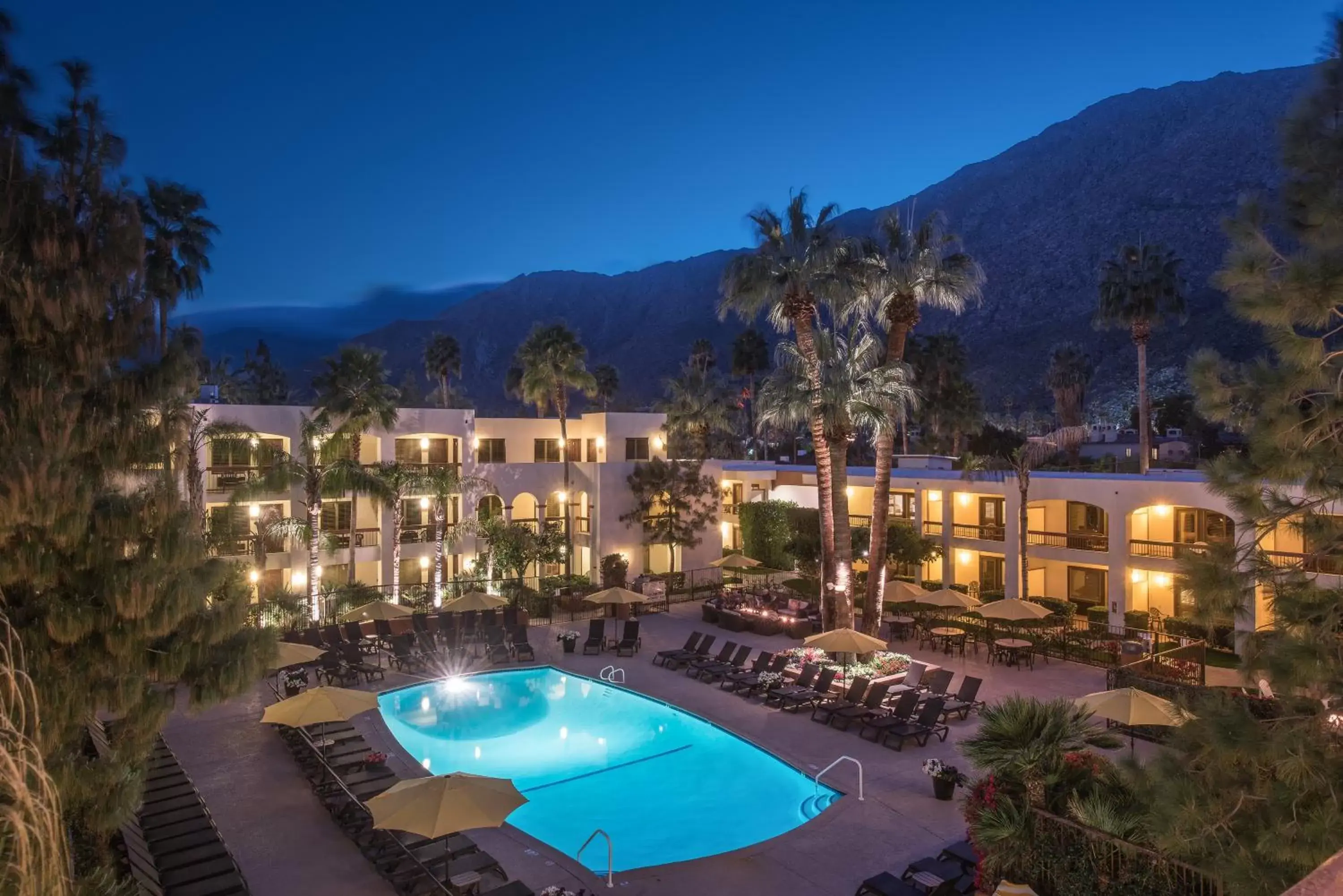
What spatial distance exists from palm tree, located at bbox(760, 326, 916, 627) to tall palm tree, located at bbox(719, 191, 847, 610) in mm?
151

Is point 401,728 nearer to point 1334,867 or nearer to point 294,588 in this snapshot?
point 294,588

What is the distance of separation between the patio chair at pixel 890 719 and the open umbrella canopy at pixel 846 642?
1594 millimetres

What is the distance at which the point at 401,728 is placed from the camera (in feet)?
63.5

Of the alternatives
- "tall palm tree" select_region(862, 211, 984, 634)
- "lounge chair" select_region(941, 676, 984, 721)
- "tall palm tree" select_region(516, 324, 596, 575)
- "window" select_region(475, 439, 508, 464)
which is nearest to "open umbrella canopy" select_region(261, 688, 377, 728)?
"lounge chair" select_region(941, 676, 984, 721)

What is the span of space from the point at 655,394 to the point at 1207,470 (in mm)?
125114

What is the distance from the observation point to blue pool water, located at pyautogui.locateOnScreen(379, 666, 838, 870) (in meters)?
14.0

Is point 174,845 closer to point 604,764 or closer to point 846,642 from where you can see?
point 604,764

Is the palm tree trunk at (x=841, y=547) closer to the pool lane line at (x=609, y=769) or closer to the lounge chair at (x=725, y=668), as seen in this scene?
the lounge chair at (x=725, y=668)

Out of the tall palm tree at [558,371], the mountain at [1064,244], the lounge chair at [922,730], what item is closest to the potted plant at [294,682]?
the lounge chair at [922,730]

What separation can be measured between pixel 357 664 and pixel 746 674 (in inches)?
389

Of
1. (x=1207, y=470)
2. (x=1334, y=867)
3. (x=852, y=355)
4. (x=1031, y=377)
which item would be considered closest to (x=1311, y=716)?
(x=1207, y=470)

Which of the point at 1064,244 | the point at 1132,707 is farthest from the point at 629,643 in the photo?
the point at 1064,244

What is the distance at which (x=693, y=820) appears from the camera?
14516 mm

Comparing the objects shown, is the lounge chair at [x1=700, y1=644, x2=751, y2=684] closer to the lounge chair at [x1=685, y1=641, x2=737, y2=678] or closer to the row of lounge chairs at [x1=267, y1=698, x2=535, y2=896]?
the lounge chair at [x1=685, y1=641, x2=737, y2=678]
